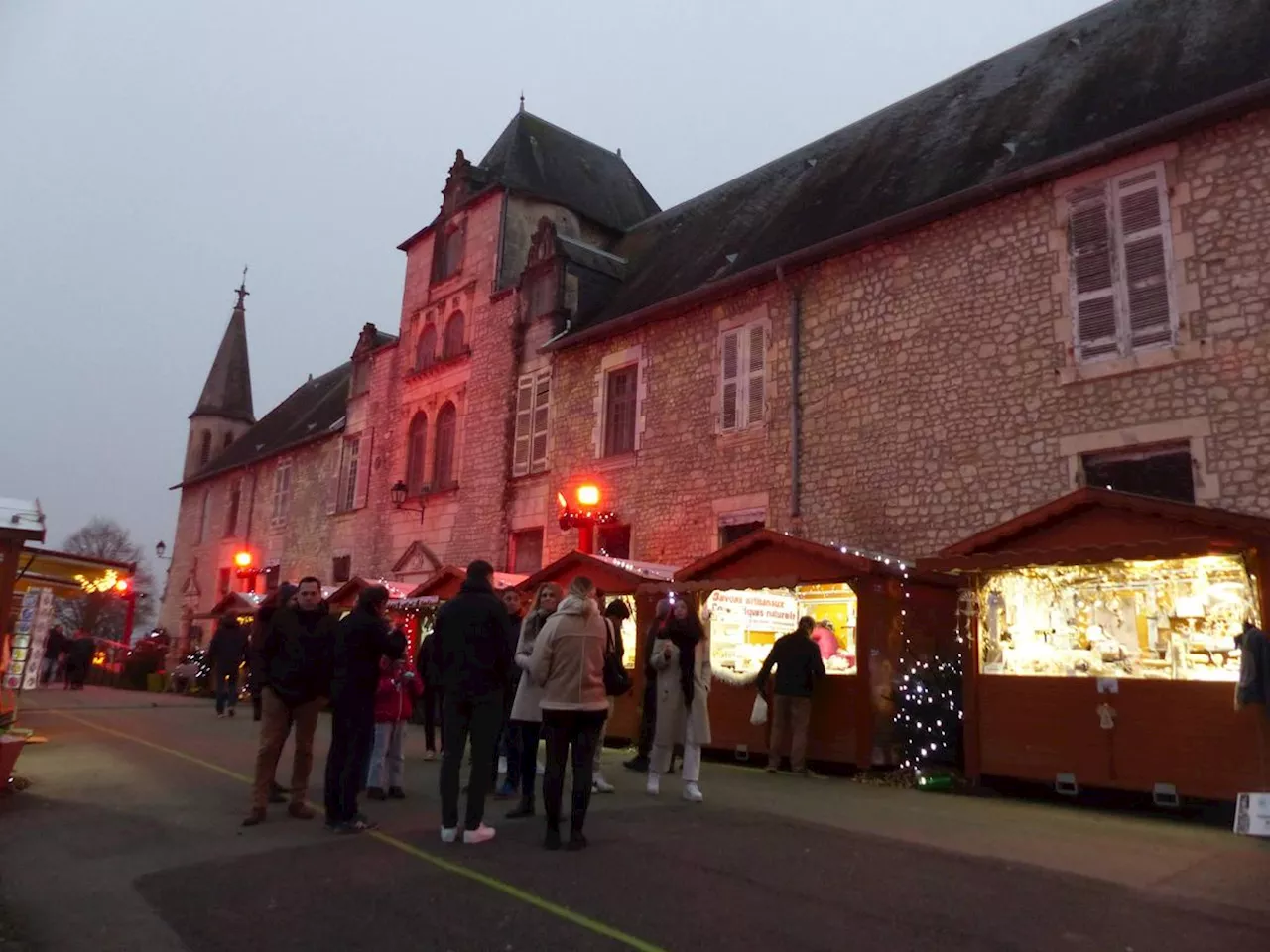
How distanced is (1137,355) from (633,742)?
7182 mm

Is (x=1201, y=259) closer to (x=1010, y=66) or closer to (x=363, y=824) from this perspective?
(x=1010, y=66)

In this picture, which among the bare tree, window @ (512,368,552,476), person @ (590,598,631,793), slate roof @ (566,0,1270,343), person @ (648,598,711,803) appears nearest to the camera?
person @ (590,598,631,793)

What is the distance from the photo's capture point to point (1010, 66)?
14297 mm

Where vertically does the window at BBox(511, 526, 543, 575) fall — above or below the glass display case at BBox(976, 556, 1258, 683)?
above

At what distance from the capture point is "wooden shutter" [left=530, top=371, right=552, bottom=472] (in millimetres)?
17219

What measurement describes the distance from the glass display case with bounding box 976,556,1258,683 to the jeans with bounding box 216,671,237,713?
10842 millimetres

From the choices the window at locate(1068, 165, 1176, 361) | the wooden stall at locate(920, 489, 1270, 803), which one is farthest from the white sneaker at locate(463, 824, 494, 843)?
the window at locate(1068, 165, 1176, 361)

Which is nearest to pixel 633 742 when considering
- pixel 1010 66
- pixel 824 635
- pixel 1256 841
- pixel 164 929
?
pixel 824 635

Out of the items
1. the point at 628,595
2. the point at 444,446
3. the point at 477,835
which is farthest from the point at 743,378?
the point at 477,835

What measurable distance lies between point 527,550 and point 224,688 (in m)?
5.80

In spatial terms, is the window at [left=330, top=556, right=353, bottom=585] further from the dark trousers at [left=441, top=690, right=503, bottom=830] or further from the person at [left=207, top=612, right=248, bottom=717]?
the dark trousers at [left=441, top=690, right=503, bottom=830]

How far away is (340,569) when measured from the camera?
22469mm

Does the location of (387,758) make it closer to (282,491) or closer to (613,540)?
Answer: (613,540)

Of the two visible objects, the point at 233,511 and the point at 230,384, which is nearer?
the point at 233,511
